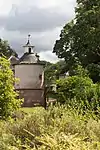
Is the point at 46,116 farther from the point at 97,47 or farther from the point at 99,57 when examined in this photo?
the point at 99,57

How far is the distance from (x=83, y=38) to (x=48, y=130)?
2872 cm

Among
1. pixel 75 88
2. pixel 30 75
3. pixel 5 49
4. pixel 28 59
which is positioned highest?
pixel 5 49

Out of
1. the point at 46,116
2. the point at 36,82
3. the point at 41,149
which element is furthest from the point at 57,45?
the point at 41,149

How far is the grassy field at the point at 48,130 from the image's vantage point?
6.79 m

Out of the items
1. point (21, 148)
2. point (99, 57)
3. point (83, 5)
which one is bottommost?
point (21, 148)

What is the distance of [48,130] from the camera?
25.2 ft

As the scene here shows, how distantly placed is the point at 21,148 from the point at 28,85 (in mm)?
34530

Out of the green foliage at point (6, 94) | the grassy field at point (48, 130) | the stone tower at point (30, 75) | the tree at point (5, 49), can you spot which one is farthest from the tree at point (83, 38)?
the tree at point (5, 49)

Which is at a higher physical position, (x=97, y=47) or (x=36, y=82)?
(x=97, y=47)

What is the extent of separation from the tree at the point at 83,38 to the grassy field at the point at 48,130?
2562 centimetres

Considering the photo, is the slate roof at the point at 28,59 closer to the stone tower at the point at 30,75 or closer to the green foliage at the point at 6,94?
the stone tower at the point at 30,75

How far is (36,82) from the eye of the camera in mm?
41562

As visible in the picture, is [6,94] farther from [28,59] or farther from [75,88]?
[28,59]

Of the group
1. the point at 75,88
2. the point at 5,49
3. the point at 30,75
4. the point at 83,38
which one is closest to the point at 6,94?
the point at 75,88
